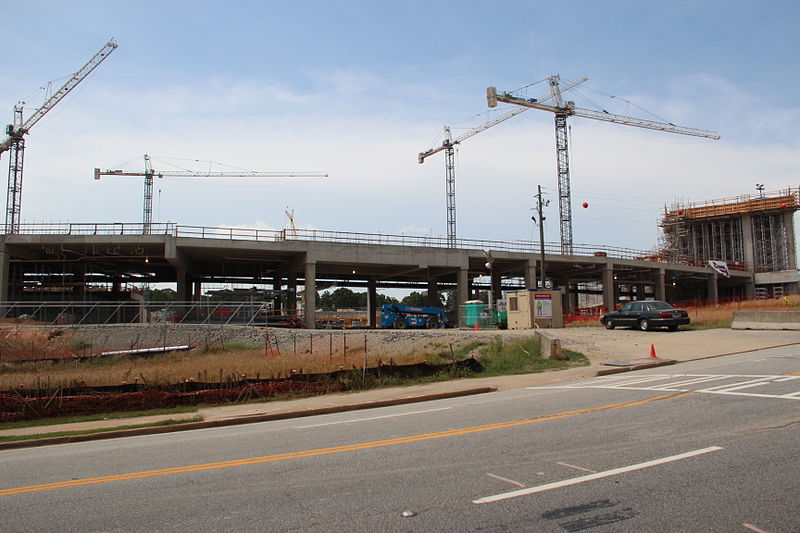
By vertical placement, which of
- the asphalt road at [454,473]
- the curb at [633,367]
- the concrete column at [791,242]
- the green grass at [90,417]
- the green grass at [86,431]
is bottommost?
the green grass at [90,417]

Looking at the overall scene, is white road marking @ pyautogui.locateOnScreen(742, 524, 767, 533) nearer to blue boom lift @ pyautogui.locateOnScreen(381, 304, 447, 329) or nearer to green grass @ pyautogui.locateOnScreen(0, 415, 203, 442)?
green grass @ pyautogui.locateOnScreen(0, 415, 203, 442)

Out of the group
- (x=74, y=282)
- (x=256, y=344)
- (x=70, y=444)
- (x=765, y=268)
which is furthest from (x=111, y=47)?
(x=765, y=268)

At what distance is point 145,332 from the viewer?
37.1 meters

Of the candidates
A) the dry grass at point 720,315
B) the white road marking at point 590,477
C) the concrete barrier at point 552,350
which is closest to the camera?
the white road marking at point 590,477

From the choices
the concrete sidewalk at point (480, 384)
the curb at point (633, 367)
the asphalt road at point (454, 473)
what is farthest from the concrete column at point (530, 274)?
the asphalt road at point (454, 473)

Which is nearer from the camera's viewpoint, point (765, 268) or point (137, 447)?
point (137, 447)

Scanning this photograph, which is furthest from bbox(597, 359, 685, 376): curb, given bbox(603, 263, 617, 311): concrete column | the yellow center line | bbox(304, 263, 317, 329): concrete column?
bbox(603, 263, 617, 311): concrete column

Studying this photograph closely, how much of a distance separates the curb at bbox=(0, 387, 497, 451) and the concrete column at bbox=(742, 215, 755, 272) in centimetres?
8355

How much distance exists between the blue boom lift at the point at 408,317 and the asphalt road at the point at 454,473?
3592 centimetres

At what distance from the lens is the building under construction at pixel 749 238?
80.2 metres

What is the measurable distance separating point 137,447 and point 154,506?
163 inches

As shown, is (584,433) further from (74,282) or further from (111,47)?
(111,47)

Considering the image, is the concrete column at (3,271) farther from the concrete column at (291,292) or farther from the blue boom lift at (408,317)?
the blue boom lift at (408,317)

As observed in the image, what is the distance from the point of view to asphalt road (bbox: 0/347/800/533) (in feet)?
16.6
